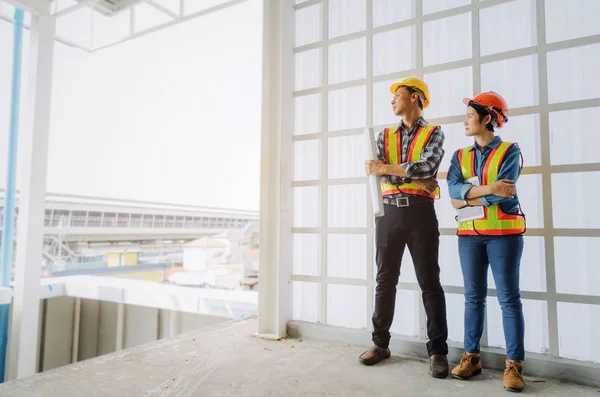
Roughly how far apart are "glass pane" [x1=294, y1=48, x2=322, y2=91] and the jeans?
1.75 metres

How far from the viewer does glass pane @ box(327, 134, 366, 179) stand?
115 inches

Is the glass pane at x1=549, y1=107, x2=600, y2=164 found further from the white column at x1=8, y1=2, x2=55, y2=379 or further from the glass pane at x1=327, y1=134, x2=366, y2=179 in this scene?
the white column at x1=8, y1=2, x2=55, y2=379

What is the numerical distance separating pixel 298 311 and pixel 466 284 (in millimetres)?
1412

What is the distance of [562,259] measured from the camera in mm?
2236

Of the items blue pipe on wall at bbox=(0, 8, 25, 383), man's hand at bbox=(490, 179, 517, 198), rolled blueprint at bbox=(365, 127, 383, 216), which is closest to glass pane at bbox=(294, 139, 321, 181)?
rolled blueprint at bbox=(365, 127, 383, 216)

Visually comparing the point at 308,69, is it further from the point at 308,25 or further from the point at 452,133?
the point at 452,133

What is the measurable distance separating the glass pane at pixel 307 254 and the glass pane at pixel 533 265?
1.41 m

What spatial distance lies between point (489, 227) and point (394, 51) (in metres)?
1.48

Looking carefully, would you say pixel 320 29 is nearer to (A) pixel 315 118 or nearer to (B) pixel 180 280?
(A) pixel 315 118

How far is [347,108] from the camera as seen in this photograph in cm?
300

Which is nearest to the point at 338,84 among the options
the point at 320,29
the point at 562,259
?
the point at 320,29

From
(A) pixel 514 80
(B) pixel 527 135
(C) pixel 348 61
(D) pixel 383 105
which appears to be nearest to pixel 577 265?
(B) pixel 527 135

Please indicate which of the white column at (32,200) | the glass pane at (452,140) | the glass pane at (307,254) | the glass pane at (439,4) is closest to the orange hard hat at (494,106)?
the glass pane at (452,140)

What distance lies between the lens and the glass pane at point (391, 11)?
277 cm
